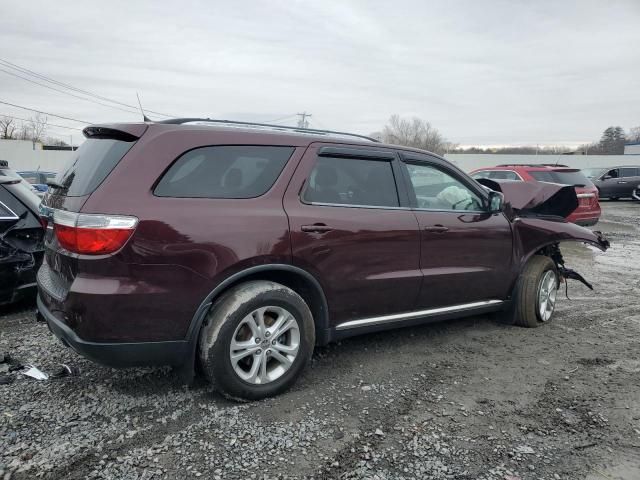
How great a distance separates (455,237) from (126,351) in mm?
2770

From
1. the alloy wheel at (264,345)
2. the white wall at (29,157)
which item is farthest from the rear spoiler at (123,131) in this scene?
the white wall at (29,157)

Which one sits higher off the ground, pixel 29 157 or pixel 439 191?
pixel 29 157

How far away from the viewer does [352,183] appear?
3.79 meters

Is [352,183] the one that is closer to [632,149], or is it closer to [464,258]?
[464,258]

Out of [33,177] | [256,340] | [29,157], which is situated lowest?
[256,340]

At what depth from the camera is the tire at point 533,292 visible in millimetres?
4910

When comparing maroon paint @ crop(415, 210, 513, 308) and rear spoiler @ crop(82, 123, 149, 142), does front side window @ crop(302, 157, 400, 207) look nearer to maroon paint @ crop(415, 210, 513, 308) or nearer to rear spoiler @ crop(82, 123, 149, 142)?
maroon paint @ crop(415, 210, 513, 308)

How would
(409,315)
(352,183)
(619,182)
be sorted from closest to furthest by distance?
1. (352,183)
2. (409,315)
3. (619,182)

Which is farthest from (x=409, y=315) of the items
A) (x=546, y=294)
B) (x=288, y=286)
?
(x=546, y=294)

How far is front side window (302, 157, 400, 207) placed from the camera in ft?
11.8

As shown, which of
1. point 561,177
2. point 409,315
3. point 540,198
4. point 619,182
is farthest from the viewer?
point 619,182

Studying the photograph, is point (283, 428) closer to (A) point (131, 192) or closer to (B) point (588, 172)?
(A) point (131, 192)

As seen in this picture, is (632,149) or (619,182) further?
(632,149)

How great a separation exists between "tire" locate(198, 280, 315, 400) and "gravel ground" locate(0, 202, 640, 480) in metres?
0.16
